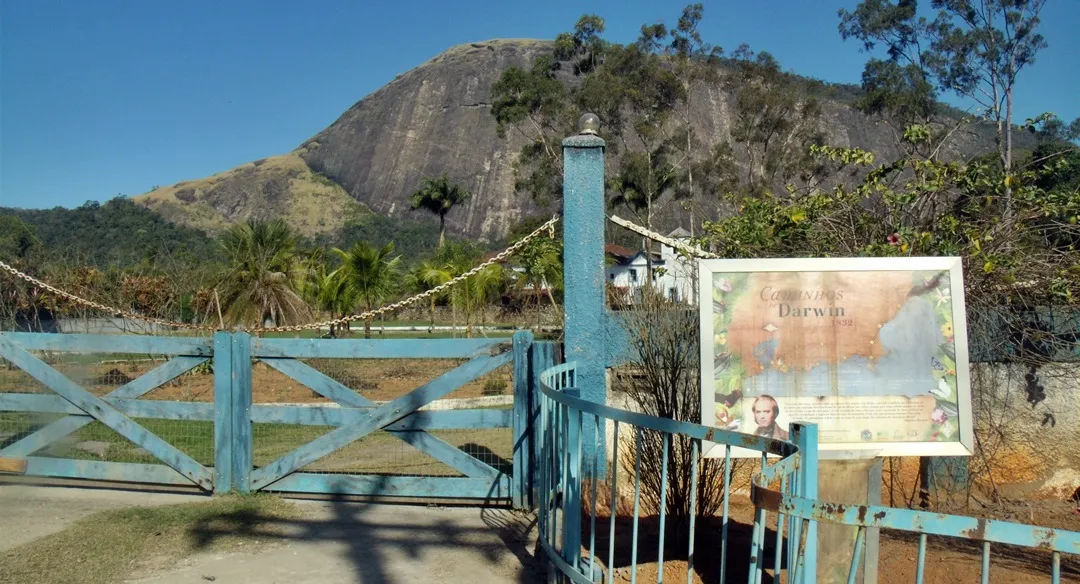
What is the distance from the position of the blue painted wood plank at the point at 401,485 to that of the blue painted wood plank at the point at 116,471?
0.80 metres

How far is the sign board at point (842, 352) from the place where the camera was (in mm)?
4098

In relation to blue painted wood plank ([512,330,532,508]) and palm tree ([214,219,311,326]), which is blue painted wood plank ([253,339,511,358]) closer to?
blue painted wood plank ([512,330,532,508])

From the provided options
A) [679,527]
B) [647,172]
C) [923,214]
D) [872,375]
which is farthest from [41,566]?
[647,172]

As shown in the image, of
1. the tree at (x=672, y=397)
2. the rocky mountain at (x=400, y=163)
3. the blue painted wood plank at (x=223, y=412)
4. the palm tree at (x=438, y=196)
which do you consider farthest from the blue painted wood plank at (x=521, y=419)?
the rocky mountain at (x=400, y=163)

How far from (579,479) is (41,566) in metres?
3.23

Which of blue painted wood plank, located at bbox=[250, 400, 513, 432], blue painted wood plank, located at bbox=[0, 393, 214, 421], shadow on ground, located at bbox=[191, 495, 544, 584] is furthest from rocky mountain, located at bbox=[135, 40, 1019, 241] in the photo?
shadow on ground, located at bbox=[191, 495, 544, 584]

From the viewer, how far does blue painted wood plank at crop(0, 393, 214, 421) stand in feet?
20.4

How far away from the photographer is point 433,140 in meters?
147

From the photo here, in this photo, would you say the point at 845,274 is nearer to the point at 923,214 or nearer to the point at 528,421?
the point at 528,421

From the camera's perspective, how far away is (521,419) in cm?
596

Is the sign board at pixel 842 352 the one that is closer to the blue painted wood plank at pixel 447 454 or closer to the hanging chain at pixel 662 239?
the hanging chain at pixel 662 239

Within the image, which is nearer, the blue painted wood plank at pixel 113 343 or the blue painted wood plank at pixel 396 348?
the blue painted wood plank at pixel 396 348

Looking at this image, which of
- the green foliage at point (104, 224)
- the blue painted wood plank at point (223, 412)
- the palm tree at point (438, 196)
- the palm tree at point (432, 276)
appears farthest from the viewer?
the green foliage at point (104, 224)

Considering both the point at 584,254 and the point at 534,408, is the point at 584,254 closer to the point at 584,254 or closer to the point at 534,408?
the point at 584,254
